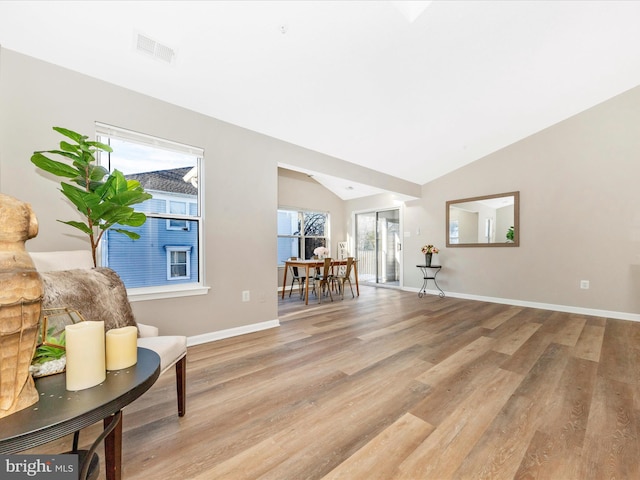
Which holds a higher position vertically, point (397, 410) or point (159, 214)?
point (159, 214)

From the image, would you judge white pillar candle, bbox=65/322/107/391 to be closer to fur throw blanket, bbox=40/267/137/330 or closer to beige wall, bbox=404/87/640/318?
fur throw blanket, bbox=40/267/137/330

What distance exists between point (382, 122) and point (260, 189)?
1.92m

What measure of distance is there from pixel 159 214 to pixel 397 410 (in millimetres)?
2697

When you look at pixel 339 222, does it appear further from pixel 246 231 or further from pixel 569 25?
pixel 569 25

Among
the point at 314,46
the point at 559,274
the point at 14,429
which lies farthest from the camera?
the point at 559,274

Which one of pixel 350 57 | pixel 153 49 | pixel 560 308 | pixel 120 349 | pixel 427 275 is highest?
pixel 350 57

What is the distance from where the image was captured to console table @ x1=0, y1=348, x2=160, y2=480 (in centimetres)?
60

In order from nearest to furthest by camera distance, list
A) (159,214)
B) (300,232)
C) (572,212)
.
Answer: (159,214), (572,212), (300,232)

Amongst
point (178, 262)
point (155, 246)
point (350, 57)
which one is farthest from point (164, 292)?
point (350, 57)

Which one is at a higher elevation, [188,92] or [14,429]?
[188,92]

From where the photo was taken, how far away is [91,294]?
1.50 meters

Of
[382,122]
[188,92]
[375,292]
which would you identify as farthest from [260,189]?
[375,292]

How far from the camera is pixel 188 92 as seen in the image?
102 inches

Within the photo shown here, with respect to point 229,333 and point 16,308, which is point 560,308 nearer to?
point 229,333
